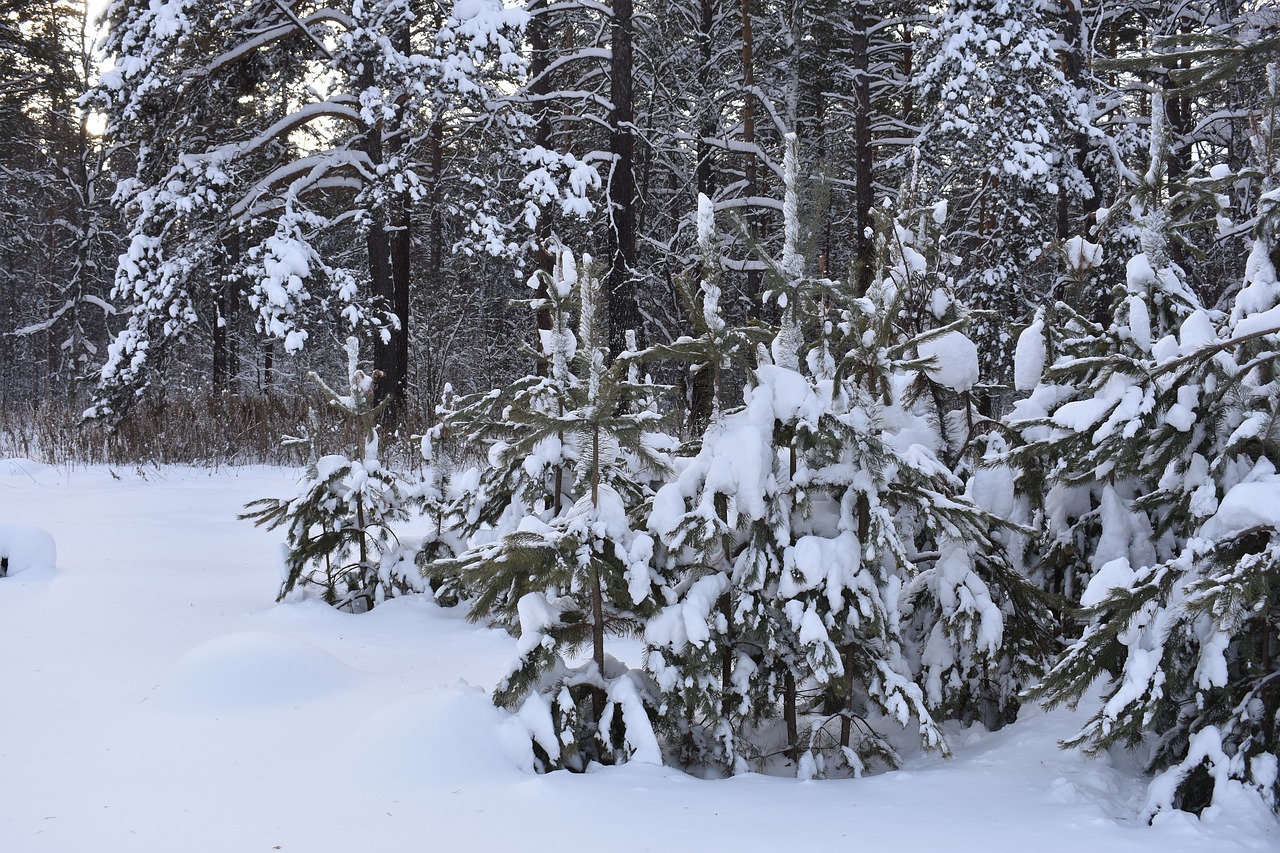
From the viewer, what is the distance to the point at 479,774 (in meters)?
2.63

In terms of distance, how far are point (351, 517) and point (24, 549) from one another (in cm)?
195

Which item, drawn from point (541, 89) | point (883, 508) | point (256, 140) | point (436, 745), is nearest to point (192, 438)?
point (256, 140)

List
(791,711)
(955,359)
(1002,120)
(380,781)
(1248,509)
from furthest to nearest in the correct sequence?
(1002,120) → (955,359) → (791,711) → (380,781) → (1248,509)

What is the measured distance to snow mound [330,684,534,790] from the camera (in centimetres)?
263

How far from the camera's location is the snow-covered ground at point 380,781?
7.44 feet

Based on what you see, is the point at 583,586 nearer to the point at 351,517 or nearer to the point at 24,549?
the point at 351,517

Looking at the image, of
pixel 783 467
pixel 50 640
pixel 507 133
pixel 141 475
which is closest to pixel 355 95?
pixel 507 133

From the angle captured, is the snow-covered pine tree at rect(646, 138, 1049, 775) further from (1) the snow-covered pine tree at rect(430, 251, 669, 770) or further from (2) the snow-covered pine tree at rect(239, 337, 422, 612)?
(2) the snow-covered pine tree at rect(239, 337, 422, 612)

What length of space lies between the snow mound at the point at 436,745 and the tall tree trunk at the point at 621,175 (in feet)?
29.4

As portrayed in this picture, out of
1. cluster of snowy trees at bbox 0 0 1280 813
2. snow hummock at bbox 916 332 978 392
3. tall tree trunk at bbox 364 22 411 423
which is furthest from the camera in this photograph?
tall tree trunk at bbox 364 22 411 423

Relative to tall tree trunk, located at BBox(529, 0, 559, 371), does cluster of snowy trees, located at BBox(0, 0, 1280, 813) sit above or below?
below

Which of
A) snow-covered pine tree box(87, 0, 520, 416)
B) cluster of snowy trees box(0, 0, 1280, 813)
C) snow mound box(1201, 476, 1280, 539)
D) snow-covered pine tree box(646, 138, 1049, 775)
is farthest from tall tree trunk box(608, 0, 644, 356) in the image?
snow mound box(1201, 476, 1280, 539)

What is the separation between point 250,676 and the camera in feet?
11.2

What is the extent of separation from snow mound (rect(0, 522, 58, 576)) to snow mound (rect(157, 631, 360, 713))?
2461 mm
